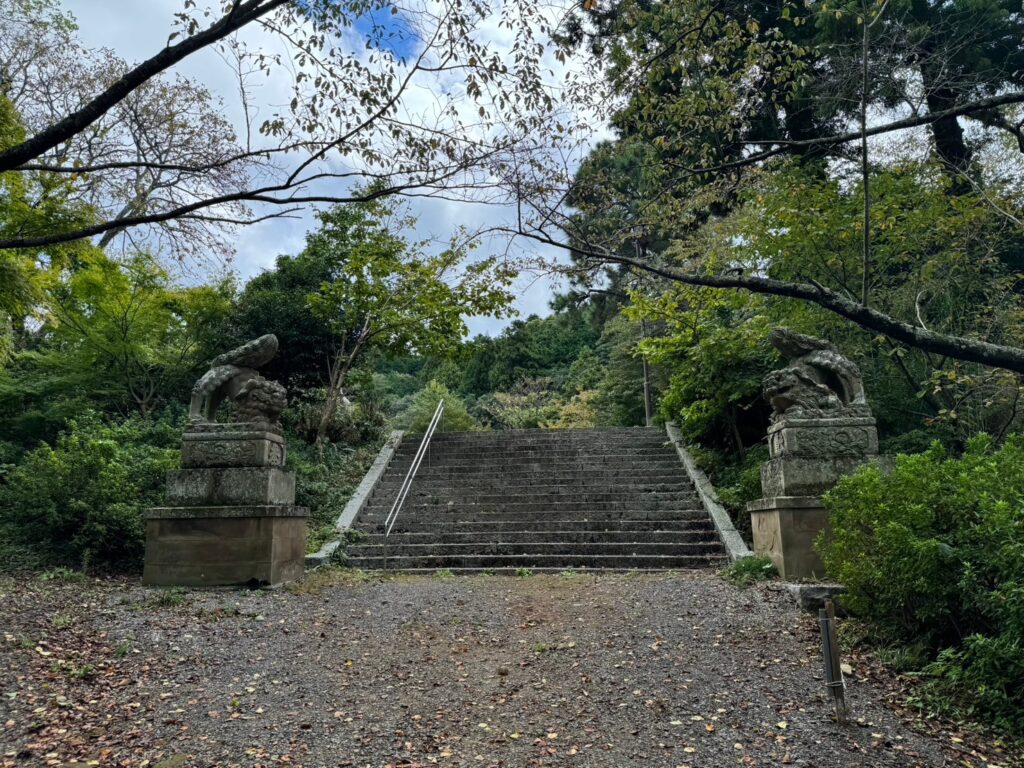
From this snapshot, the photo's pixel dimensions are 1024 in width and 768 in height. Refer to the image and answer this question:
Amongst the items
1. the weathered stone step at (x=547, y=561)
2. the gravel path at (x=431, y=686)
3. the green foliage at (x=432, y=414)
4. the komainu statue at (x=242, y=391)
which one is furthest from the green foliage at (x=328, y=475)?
the gravel path at (x=431, y=686)

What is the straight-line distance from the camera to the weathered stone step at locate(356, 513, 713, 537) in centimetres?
907

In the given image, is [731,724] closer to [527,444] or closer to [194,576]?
[194,576]

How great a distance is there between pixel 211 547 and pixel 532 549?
4.00 m

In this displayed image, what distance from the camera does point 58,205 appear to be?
8.38m

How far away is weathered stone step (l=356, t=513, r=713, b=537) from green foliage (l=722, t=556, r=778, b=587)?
7.91ft

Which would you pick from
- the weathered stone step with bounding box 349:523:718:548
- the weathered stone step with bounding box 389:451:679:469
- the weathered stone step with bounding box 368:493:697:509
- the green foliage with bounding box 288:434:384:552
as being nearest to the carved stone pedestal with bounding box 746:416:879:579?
the weathered stone step with bounding box 349:523:718:548

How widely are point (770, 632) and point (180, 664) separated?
3.88m

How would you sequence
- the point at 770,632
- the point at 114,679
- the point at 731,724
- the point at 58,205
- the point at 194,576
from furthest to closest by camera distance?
the point at 58,205 < the point at 194,576 < the point at 770,632 < the point at 114,679 < the point at 731,724

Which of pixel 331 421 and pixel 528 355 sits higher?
pixel 528 355

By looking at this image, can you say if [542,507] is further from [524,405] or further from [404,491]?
[524,405]

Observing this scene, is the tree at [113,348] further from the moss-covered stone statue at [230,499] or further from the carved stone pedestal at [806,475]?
the carved stone pedestal at [806,475]

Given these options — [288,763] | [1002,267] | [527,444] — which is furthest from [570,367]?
[288,763]

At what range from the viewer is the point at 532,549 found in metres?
8.66

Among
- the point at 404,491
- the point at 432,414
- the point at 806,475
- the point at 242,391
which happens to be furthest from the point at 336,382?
the point at 806,475
